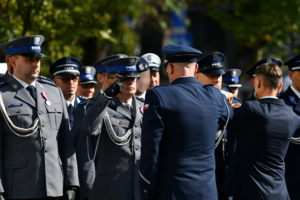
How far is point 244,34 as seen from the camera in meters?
13.1

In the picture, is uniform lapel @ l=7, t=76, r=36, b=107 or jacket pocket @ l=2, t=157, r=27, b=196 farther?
uniform lapel @ l=7, t=76, r=36, b=107

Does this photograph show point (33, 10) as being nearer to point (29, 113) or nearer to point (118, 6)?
point (118, 6)

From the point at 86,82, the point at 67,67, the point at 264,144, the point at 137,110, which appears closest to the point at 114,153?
the point at 137,110

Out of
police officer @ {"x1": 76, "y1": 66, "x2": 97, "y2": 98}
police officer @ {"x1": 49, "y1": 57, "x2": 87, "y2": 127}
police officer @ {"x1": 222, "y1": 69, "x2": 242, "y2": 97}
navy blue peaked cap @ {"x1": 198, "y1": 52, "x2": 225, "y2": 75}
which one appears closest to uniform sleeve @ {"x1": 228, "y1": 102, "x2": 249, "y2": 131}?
navy blue peaked cap @ {"x1": 198, "y1": 52, "x2": 225, "y2": 75}

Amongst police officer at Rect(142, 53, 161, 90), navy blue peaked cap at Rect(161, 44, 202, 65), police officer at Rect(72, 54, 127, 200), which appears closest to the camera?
navy blue peaked cap at Rect(161, 44, 202, 65)

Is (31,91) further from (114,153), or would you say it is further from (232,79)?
(232,79)

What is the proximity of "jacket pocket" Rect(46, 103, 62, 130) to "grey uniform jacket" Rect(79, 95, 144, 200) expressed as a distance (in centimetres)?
23

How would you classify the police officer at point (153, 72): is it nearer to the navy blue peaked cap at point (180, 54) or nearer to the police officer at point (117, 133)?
the police officer at point (117, 133)

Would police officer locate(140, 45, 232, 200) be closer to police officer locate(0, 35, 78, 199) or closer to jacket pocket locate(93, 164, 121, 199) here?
jacket pocket locate(93, 164, 121, 199)

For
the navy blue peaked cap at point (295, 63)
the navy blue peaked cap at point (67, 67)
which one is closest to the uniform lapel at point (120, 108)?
the navy blue peaked cap at point (67, 67)

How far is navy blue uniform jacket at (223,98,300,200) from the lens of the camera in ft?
13.1

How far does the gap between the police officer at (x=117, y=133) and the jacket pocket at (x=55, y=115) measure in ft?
0.75

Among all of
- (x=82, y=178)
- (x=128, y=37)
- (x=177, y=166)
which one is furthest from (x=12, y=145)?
(x=128, y=37)

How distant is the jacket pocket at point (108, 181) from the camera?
4.12m
